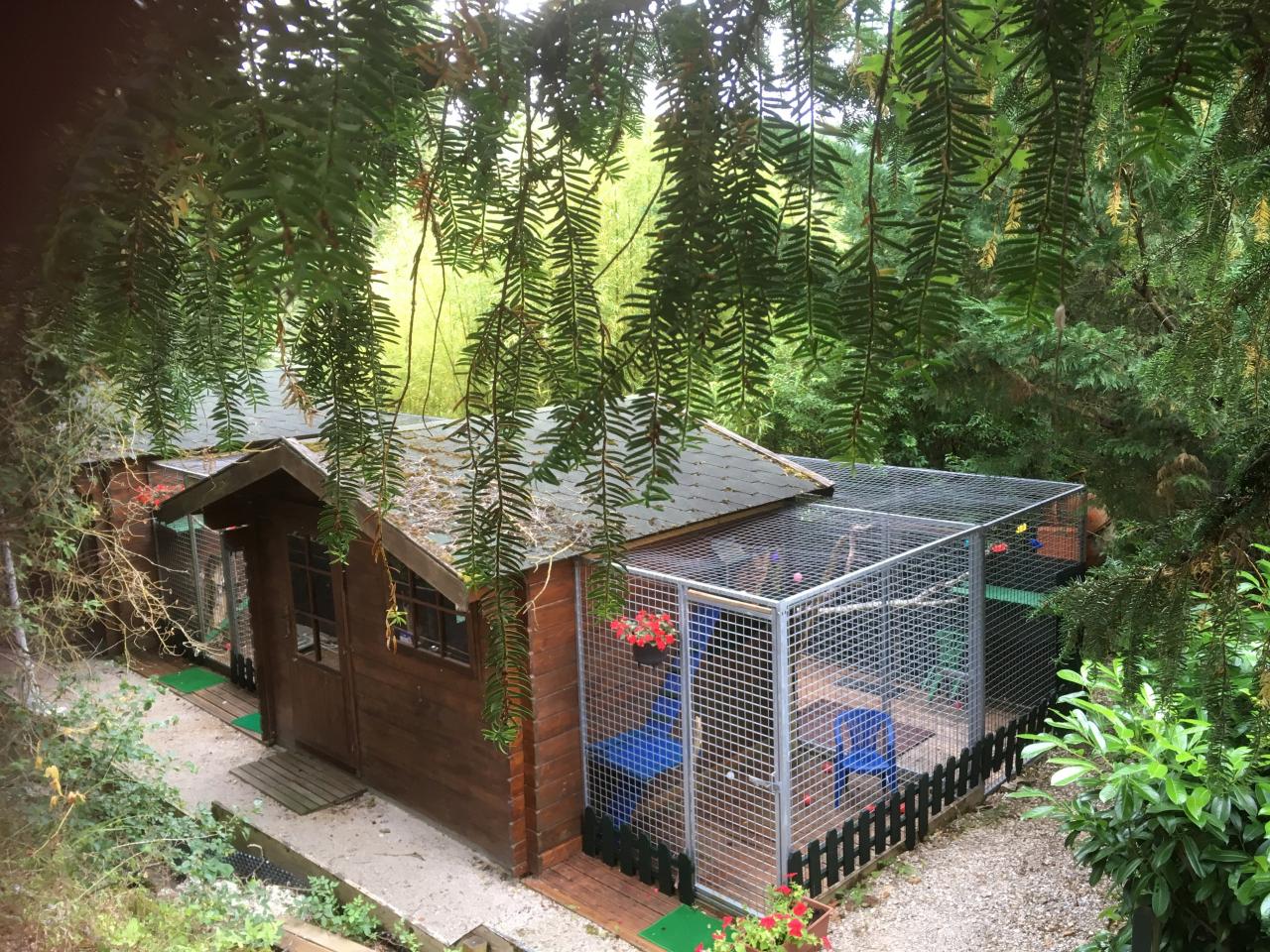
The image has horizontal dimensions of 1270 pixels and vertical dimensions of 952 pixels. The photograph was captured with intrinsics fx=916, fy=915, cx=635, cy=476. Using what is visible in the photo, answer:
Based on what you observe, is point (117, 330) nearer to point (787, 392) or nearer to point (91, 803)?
point (91, 803)

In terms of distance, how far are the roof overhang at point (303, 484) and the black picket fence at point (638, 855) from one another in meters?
1.62

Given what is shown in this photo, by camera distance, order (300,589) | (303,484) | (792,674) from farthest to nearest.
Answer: (300,589) < (303,484) < (792,674)

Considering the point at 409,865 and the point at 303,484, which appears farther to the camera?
the point at 303,484

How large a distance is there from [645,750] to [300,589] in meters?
3.04

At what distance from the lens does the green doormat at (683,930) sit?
444cm

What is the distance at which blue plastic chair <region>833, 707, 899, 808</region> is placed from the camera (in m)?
4.88

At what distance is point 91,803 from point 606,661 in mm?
2536

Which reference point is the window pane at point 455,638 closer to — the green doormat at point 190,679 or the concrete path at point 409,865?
the concrete path at point 409,865

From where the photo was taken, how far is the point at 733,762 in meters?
4.64

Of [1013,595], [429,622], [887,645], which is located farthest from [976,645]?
[429,622]

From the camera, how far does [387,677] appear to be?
228 inches

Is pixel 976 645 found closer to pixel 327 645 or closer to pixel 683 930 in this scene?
pixel 683 930

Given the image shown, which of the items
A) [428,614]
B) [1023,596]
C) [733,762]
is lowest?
[733,762]

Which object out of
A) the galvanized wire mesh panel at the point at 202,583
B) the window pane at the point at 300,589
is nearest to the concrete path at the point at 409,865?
the window pane at the point at 300,589
